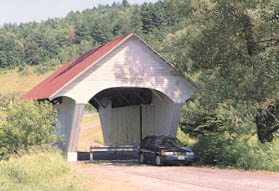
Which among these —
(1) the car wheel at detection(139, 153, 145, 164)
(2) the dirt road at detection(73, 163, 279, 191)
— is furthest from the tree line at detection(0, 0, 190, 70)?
(2) the dirt road at detection(73, 163, 279, 191)

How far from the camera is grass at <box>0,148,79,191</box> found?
13.5 m

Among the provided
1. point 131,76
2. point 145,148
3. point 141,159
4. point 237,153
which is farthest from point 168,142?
point 131,76

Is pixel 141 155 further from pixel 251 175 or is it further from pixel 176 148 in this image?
pixel 251 175

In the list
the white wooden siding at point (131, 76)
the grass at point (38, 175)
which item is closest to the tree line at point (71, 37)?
the white wooden siding at point (131, 76)

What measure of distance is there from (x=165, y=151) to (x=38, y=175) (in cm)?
832

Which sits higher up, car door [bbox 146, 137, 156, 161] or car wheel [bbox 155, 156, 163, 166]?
car door [bbox 146, 137, 156, 161]

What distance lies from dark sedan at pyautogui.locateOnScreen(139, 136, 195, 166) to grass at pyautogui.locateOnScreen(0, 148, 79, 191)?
6.40m

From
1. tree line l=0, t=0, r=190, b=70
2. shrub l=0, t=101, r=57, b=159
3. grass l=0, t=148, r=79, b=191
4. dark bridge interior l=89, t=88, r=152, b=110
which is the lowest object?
grass l=0, t=148, r=79, b=191

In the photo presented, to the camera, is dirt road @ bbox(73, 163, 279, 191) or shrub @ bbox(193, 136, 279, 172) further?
shrub @ bbox(193, 136, 279, 172)

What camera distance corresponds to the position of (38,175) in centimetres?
1534

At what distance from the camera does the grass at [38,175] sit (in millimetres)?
13492

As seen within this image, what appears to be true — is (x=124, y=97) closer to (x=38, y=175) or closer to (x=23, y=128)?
(x=23, y=128)

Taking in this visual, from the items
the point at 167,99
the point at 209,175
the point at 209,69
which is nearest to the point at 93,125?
the point at 167,99

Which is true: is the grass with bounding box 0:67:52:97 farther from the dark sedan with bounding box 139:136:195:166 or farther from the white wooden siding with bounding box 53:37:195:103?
the dark sedan with bounding box 139:136:195:166
